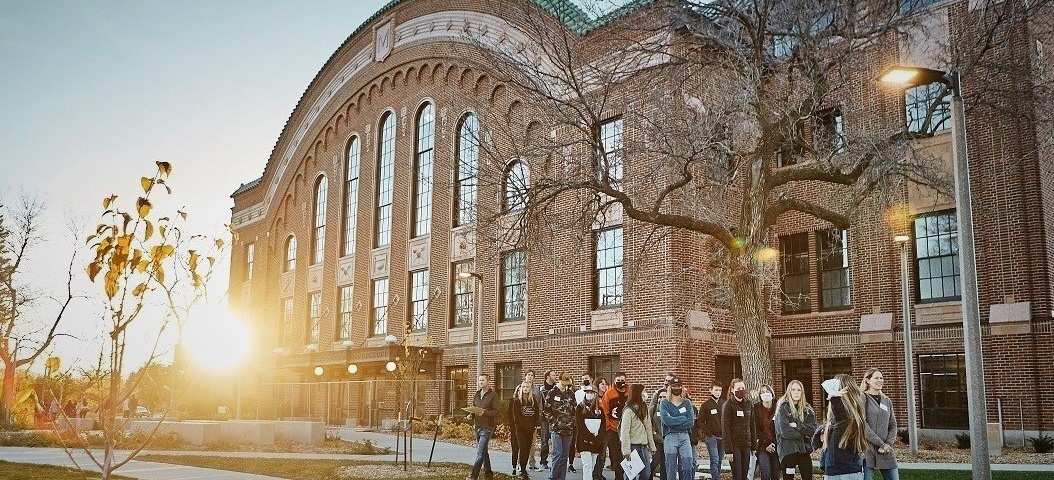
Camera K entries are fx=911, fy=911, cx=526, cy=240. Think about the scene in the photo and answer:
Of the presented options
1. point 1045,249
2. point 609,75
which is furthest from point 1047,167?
point 609,75

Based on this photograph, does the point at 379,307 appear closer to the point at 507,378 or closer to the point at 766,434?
the point at 507,378

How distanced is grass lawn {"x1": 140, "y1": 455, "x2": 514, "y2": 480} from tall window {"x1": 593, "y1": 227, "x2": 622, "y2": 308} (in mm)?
10761

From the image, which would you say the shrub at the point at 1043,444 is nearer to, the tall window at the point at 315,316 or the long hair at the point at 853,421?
the long hair at the point at 853,421

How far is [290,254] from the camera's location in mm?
45812

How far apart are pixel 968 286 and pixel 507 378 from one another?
2116 cm

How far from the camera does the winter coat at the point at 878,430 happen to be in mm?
9969

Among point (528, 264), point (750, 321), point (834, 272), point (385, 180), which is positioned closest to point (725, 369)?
point (834, 272)

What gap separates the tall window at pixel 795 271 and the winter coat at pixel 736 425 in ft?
43.6

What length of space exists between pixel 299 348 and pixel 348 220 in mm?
6533

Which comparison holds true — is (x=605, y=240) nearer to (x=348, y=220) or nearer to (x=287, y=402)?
(x=348, y=220)

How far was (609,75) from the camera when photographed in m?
17.4

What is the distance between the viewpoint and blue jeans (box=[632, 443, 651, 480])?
12.9m

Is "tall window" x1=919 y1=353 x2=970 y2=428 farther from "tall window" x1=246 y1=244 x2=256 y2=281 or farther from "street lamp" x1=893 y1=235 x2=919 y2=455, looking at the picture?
"tall window" x1=246 y1=244 x2=256 y2=281

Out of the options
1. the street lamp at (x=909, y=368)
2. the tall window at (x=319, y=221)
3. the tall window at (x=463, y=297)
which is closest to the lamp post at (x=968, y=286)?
the street lamp at (x=909, y=368)
